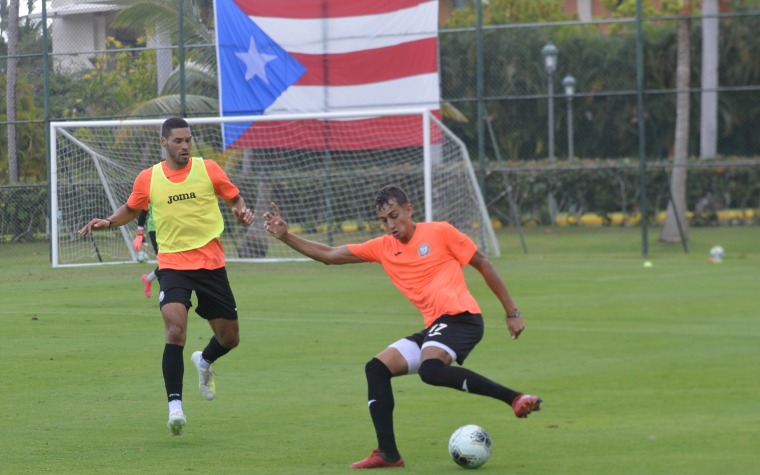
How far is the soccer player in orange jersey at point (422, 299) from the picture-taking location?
8.38m

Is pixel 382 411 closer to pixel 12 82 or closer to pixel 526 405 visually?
pixel 526 405

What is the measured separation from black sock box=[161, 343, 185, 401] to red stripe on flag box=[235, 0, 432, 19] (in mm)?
18075

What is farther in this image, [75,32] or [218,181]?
[75,32]

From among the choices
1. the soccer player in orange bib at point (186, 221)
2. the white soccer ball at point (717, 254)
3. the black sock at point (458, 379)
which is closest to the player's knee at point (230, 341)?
the soccer player in orange bib at point (186, 221)

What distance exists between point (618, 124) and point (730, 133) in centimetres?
346

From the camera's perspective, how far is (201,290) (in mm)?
9836

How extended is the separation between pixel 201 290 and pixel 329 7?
17688mm

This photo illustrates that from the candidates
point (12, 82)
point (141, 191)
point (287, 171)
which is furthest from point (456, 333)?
point (12, 82)

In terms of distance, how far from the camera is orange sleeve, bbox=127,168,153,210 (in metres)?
9.88

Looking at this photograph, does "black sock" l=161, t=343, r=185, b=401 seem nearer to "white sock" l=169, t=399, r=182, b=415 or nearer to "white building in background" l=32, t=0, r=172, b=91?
"white sock" l=169, t=399, r=182, b=415

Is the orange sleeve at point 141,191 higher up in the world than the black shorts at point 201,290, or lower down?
higher up

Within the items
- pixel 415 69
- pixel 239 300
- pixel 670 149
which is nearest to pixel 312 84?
pixel 415 69

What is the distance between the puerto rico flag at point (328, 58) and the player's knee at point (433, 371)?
710 inches

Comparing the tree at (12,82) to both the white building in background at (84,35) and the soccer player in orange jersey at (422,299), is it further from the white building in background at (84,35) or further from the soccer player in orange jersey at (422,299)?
the soccer player in orange jersey at (422,299)
